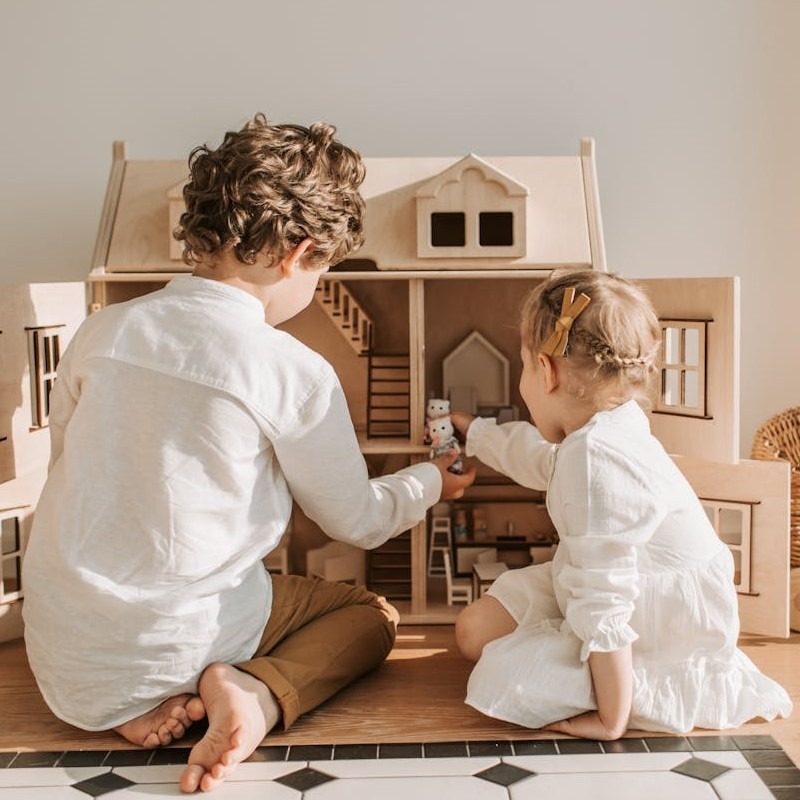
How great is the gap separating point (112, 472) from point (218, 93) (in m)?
1.21

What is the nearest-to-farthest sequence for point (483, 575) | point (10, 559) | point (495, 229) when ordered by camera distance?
1. point (483, 575)
2. point (495, 229)
3. point (10, 559)

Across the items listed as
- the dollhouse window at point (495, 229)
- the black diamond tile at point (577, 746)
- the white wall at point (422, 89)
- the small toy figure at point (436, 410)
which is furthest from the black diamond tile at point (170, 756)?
the white wall at point (422, 89)

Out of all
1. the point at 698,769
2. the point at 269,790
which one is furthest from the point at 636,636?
the point at 269,790

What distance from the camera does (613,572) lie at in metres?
Result: 1.43

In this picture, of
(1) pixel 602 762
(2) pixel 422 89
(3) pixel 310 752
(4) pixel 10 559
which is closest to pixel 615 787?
(1) pixel 602 762

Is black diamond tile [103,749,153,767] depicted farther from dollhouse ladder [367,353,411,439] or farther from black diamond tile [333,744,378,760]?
dollhouse ladder [367,353,411,439]

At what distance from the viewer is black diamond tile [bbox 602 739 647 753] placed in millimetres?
1433

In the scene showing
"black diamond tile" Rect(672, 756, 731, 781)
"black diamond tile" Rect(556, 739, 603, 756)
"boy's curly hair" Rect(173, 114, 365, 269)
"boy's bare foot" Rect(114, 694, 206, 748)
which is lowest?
"black diamond tile" Rect(672, 756, 731, 781)

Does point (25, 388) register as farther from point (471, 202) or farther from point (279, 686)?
point (471, 202)

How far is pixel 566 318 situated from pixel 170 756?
814 millimetres

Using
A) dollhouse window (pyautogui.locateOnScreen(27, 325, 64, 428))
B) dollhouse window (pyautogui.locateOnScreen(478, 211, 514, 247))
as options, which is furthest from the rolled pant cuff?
dollhouse window (pyautogui.locateOnScreen(478, 211, 514, 247))

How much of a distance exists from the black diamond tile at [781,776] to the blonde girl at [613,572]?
0.14 meters

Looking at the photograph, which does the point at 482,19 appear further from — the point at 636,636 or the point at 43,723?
the point at 43,723

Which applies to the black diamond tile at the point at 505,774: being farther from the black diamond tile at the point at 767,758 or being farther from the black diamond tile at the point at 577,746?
the black diamond tile at the point at 767,758
